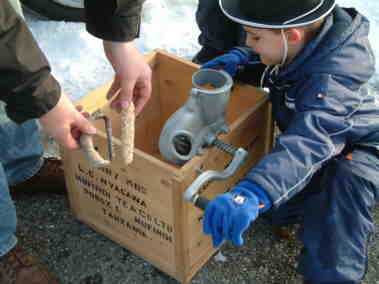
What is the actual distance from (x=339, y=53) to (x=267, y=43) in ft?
0.68

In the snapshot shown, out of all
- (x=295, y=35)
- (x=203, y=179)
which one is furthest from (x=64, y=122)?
(x=295, y=35)

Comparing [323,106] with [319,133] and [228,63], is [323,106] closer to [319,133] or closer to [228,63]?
[319,133]

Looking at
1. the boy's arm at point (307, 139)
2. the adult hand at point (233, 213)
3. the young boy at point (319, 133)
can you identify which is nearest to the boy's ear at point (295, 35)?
the young boy at point (319, 133)

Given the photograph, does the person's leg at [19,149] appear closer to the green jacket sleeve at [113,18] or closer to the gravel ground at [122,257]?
the gravel ground at [122,257]

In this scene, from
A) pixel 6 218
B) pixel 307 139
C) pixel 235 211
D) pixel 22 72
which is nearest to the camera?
pixel 22 72

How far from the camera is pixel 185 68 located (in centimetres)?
188

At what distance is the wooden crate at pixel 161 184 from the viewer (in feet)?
4.97

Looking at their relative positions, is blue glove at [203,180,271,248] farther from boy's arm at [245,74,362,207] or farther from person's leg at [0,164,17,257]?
person's leg at [0,164,17,257]

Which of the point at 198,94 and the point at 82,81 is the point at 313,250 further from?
the point at 82,81

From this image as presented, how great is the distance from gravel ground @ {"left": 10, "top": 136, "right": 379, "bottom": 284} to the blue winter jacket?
0.47m

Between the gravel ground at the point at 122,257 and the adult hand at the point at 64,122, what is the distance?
2.39 ft

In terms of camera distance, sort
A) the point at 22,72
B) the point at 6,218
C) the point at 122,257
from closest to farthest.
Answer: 1. the point at 22,72
2. the point at 6,218
3. the point at 122,257

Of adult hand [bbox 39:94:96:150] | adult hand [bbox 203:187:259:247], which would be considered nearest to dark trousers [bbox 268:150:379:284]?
adult hand [bbox 203:187:259:247]

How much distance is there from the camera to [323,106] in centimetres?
143
